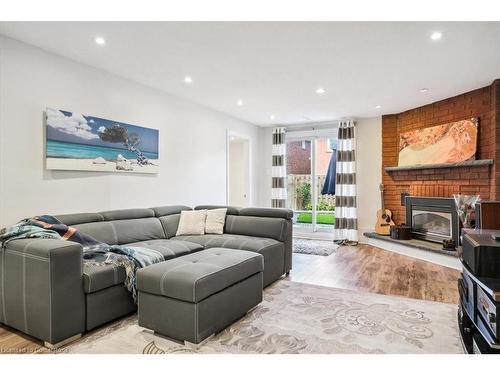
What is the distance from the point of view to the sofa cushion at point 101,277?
7.48 ft

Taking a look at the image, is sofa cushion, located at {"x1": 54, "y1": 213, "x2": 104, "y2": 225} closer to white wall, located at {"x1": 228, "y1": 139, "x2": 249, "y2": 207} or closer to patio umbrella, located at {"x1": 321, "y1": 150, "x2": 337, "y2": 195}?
white wall, located at {"x1": 228, "y1": 139, "x2": 249, "y2": 207}

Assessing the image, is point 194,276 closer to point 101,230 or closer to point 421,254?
point 101,230

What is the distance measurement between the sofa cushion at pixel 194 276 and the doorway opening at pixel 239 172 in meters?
4.15

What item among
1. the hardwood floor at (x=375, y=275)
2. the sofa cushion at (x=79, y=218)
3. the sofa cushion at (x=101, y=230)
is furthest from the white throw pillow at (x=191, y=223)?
the hardwood floor at (x=375, y=275)

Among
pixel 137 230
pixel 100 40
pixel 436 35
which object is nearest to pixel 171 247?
pixel 137 230

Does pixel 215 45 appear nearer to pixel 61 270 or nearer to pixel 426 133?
pixel 61 270

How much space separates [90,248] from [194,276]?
1.10 meters

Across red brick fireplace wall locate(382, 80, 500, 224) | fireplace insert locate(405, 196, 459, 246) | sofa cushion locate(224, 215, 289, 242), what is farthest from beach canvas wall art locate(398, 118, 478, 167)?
sofa cushion locate(224, 215, 289, 242)

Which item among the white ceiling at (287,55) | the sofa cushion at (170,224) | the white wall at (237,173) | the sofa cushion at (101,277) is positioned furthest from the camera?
the white wall at (237,173)

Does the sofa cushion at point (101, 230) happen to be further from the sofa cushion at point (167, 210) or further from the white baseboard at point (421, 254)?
the white baseboard at point (421, 254)

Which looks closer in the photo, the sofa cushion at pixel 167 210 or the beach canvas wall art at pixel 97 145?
the beach canvas wall art at pixel 97 145

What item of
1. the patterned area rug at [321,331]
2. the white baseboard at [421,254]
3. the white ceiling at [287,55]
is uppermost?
the white ceiling at [287,55]

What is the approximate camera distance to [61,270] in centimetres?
212

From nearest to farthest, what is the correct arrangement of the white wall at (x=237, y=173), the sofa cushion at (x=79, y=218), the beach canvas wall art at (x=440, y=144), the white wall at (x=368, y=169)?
1. the sofa cushion at (x=79, y=218)
2. the beach canvas wall art at (x=440, y=144)
3. the white wall at (x=368, y=169)
4. the white wall at (x=237, y=173)
